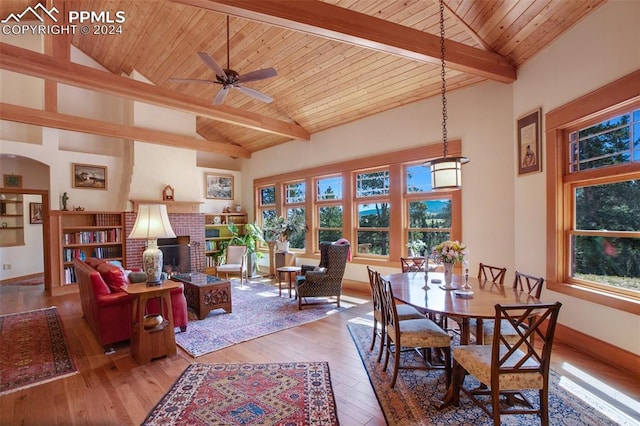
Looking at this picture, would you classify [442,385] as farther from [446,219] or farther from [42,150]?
[42,150]

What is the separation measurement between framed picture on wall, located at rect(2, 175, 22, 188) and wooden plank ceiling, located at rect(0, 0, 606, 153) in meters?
3.24

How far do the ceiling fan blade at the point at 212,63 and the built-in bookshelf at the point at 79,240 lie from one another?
15.0 ft

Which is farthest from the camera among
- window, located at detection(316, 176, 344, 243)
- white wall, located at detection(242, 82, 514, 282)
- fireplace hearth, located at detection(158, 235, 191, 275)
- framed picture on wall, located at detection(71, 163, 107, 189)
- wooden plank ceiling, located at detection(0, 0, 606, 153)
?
fireplace hearth, located at detection(158, 235, 191, 275)

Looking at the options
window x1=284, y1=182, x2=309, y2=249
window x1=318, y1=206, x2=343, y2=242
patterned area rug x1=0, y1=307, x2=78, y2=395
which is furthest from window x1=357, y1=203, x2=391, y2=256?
patterned area rug x1=0, y1=307, x2=78, y2=395

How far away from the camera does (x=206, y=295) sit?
4273mm

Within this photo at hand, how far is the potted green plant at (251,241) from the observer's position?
7.28m

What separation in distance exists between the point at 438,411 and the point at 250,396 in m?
1.41

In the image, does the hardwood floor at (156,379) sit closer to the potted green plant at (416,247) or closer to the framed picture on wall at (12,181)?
the potted green plant at (416,247)

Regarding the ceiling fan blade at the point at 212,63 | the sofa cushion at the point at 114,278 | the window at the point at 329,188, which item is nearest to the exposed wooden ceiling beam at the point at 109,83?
the window at the point at 329,188

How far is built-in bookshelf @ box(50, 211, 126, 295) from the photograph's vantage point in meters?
5.76

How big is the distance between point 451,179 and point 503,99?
2291mm

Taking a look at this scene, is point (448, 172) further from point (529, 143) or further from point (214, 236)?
point (214, 236)

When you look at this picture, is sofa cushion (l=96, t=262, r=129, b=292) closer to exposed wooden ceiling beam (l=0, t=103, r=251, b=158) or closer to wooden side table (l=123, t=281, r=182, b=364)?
wooden side table (l=123, t=281, r=182, b=364)

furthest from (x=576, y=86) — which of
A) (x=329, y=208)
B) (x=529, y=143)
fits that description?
(x=329, y=208)
